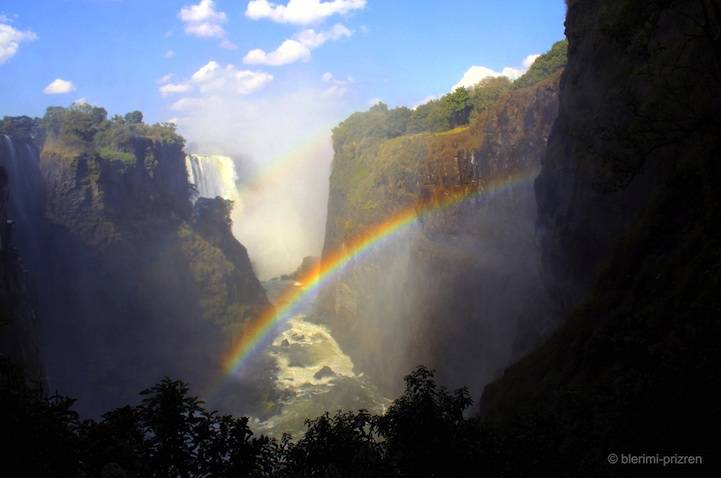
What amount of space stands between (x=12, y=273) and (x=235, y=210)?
297ft

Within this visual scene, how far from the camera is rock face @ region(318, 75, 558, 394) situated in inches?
1688

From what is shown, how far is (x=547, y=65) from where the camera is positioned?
209 ft

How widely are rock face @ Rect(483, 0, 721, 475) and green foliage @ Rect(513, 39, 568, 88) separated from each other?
34.8 metres

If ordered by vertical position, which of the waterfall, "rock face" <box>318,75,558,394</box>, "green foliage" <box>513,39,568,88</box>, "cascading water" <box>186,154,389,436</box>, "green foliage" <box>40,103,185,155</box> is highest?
"green foliage" <box>40,103,185,155</box>

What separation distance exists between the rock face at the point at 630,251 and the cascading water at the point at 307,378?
87.9ft

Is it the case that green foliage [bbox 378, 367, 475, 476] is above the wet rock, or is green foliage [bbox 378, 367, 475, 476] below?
above

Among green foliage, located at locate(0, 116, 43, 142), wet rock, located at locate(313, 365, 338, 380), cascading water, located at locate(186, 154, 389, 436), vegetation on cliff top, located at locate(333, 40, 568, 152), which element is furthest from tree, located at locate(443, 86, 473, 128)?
green foliage, located at locate(0, 116, 43, 142)

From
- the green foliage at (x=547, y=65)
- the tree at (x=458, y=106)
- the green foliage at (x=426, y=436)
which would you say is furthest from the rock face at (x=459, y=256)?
the green foliage at (x=426, y=436)

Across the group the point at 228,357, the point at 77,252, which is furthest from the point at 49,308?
the point at 228,357

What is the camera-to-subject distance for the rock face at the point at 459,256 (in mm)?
42875

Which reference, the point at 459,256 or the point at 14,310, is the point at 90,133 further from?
the point at 459,256

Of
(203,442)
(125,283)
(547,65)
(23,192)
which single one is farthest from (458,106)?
(203,442)

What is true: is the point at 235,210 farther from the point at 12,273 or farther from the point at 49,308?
the point at 12,273

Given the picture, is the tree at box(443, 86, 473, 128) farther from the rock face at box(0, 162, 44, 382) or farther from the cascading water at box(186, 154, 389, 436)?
the rock face at box(0, 162, 44, 382)
